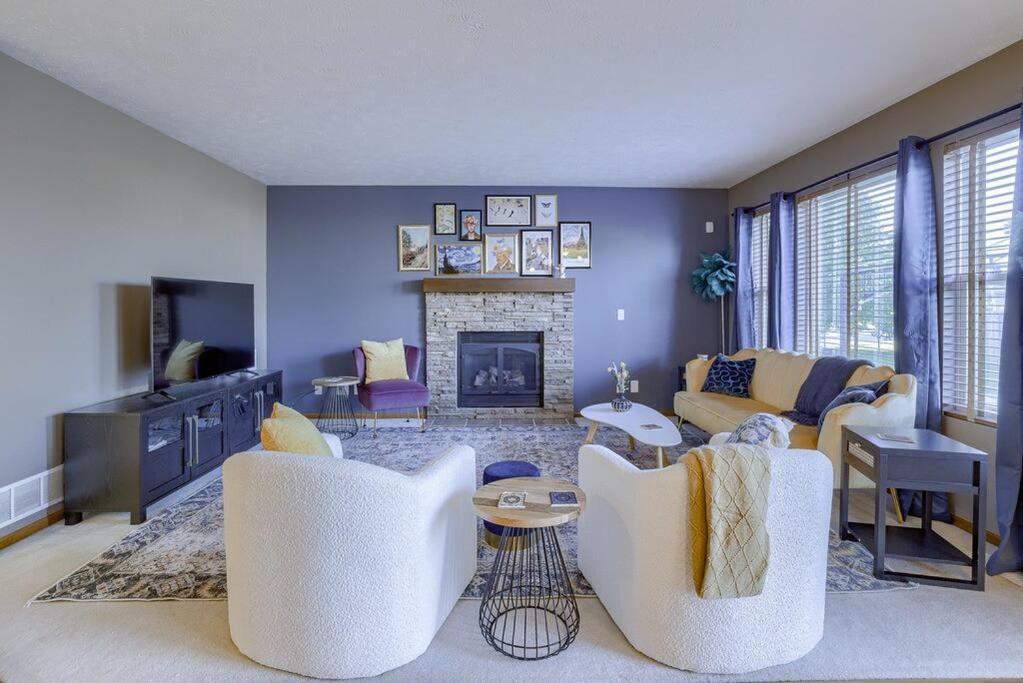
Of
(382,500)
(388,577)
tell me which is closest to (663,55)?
(382,500)

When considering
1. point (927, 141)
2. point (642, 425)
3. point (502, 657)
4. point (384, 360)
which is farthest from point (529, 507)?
point (384, 360)

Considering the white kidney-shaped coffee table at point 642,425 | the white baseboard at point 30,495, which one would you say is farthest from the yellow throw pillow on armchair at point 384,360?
the white baseboard at point 30,495

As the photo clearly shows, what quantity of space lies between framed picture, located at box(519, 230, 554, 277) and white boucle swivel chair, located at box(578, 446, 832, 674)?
13.8ft

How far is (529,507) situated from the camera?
192cm

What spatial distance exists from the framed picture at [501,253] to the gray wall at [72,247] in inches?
112

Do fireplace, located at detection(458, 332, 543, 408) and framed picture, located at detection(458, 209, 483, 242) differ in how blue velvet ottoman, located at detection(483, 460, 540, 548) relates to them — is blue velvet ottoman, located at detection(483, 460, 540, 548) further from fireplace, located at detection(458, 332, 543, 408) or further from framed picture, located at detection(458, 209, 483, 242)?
framed picture, located at detection(458, 209, 483, 242)

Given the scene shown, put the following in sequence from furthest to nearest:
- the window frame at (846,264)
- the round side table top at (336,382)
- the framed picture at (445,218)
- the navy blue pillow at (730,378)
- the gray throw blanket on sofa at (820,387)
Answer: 1. the framed picture at (445,218)
2. the round side table top at (336,382)
3. the navy blue pillow at (730,378)
4. the window frame at (846,264)
5. the gray throw blanket on sofa at (820,387)

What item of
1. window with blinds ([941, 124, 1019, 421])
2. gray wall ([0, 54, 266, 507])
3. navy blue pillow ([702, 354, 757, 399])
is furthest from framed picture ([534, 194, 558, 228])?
window with blinds ([941, 124, 1019, 421])

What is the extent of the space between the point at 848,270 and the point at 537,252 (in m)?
2.99

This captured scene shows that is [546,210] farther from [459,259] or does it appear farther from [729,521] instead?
[729,521]

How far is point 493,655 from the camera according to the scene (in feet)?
6.20

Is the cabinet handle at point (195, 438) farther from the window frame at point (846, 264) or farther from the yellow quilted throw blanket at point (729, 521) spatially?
the window frame at point (846, 264)

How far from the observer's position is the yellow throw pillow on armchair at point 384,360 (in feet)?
17.9

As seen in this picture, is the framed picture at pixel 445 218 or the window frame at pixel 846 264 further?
the framed picture at pixel 445 218
